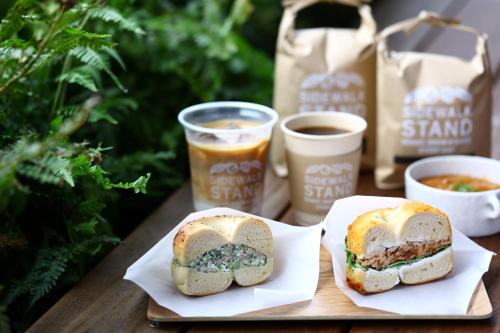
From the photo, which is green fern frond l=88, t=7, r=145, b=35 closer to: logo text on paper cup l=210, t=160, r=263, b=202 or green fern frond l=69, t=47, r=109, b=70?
green fern frond l=69, t=47, r=109, b=70

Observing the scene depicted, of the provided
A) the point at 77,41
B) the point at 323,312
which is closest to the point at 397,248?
the point at 323,312

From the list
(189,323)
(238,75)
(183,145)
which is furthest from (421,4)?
(189,323)

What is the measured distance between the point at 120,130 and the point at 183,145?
20 centimetres

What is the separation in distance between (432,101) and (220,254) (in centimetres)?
73

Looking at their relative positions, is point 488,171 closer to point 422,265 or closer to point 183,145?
point 422,265

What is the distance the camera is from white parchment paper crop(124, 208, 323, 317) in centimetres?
123

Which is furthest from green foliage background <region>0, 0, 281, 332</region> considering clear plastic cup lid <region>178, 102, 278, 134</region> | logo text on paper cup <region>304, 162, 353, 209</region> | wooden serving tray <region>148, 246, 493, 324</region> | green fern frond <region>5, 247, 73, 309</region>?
logo text on paper cup <region>304, 162, 353, 209</region>

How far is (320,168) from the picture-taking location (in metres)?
1.54

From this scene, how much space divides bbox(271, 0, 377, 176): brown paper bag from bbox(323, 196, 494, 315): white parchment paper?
479 millimetres

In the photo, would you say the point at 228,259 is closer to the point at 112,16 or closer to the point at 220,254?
the point at 220,254

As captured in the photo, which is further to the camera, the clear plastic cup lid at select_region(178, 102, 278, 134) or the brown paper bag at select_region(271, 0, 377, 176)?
the brown paper bag at select_region(271, 0, 377, 176)

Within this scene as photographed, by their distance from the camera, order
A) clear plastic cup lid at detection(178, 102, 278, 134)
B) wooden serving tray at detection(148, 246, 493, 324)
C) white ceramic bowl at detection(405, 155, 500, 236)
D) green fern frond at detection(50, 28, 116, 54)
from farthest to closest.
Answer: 1. clear plastic cup lid at detection(178, 102, 278, 134)
2. white ceramic bowl at detection(405, 155, 500, 236)
3. green fern frond at detection(50, 28, 116, 54)
4. wooden serving tray at detection(148, 246, 493, 324)

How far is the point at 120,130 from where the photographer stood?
2100 mm

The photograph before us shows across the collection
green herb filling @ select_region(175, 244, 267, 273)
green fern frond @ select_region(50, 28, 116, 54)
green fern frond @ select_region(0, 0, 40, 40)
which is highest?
green fern frond @ select_region(0, 0, 40, 40)
